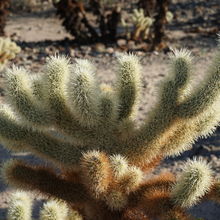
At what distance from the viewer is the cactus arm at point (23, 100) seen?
282 cm

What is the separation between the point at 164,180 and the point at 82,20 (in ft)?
18.1

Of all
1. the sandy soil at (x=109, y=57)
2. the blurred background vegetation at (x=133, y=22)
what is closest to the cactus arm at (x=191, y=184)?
the sandy soil at (x=109, y=57)

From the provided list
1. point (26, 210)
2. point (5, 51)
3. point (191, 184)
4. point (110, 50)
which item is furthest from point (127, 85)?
point (110, 50)

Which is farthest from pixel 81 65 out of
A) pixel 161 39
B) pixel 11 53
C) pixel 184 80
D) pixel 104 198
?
pixel 161 39

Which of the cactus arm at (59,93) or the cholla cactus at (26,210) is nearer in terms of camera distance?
the cholla cactus at (26,210)

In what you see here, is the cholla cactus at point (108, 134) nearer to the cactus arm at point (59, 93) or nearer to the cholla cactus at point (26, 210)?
the cactus arm at point (59, 93)

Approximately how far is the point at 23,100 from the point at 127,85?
0.63 meters

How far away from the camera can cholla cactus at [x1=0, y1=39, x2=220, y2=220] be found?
106 inches

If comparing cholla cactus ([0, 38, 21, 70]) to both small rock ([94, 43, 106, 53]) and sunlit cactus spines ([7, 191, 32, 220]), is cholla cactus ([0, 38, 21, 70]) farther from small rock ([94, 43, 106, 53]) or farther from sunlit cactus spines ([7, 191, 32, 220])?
sunlit cactus spines ([7, 191, 32, 220])

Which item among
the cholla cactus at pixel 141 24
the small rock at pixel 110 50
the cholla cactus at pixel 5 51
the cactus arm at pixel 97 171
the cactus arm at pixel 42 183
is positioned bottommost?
the small rock at pixel 110 50

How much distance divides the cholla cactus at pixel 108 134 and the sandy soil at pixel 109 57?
1.25 m

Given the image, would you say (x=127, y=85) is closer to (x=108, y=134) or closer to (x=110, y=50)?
(x=108, y=134)

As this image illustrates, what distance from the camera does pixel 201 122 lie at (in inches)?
117

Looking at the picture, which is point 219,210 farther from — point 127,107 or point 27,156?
point 27,156
